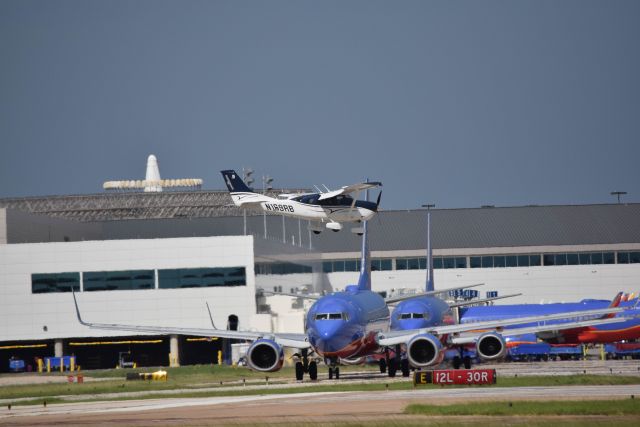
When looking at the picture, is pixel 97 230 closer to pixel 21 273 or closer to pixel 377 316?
pixel 21 273

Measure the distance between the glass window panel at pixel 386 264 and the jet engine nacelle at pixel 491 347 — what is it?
86073 mm

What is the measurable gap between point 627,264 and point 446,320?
71.8 meters

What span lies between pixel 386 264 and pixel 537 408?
11188 centimetres

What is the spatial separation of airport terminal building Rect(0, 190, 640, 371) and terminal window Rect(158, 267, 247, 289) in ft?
0.29

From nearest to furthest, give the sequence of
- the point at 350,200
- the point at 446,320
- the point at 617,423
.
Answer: the point at 617,423, the point at 446,320, the point at 350,200

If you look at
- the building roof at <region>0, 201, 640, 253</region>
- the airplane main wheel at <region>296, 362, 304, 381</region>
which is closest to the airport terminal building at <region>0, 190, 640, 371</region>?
the building roof at <region>0, 201, 640, 253</region>

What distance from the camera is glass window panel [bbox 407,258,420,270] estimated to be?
156 meters

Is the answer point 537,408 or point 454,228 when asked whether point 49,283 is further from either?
point 537,408

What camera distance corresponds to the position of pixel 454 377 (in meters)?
60.7

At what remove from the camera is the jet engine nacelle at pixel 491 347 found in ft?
227

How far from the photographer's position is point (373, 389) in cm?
5825

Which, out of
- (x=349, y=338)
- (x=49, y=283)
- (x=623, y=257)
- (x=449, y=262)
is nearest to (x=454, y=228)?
(x=449, y=262)

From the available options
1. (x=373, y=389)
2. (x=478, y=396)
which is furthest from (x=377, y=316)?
(x=478, y=396)

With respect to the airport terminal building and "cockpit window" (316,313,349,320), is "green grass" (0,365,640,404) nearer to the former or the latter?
"cockpit window" (316,313,349,320)
